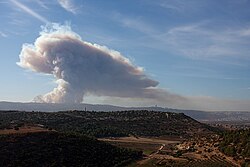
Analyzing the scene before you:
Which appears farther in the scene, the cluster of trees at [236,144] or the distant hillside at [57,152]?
the cluster of trees at [236,144]

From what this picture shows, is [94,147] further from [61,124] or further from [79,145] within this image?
[61,124]

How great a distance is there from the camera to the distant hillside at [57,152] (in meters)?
77.9

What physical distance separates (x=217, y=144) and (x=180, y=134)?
82211mm

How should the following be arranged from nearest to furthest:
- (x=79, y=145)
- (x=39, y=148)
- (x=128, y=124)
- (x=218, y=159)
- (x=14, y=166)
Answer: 1. (x=14, y=166)
2. (x=218, y=159)
3. (x=39, y=148)
4. (x=79, y=145)
5. (x=128, y=124)

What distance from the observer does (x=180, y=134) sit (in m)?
173

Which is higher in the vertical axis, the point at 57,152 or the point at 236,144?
the point at 236,144

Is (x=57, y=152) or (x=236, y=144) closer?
(x=57, y=152)

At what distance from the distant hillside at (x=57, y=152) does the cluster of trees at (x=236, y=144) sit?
20480 mm

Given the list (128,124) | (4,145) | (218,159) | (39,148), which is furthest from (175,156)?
(128,124)

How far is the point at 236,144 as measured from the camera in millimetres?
85125

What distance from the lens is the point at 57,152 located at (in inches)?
3305

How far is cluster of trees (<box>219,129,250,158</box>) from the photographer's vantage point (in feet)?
261

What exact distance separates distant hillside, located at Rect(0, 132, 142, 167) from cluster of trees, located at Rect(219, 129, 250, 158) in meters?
20.5

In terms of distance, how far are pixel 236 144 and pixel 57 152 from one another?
125ft
